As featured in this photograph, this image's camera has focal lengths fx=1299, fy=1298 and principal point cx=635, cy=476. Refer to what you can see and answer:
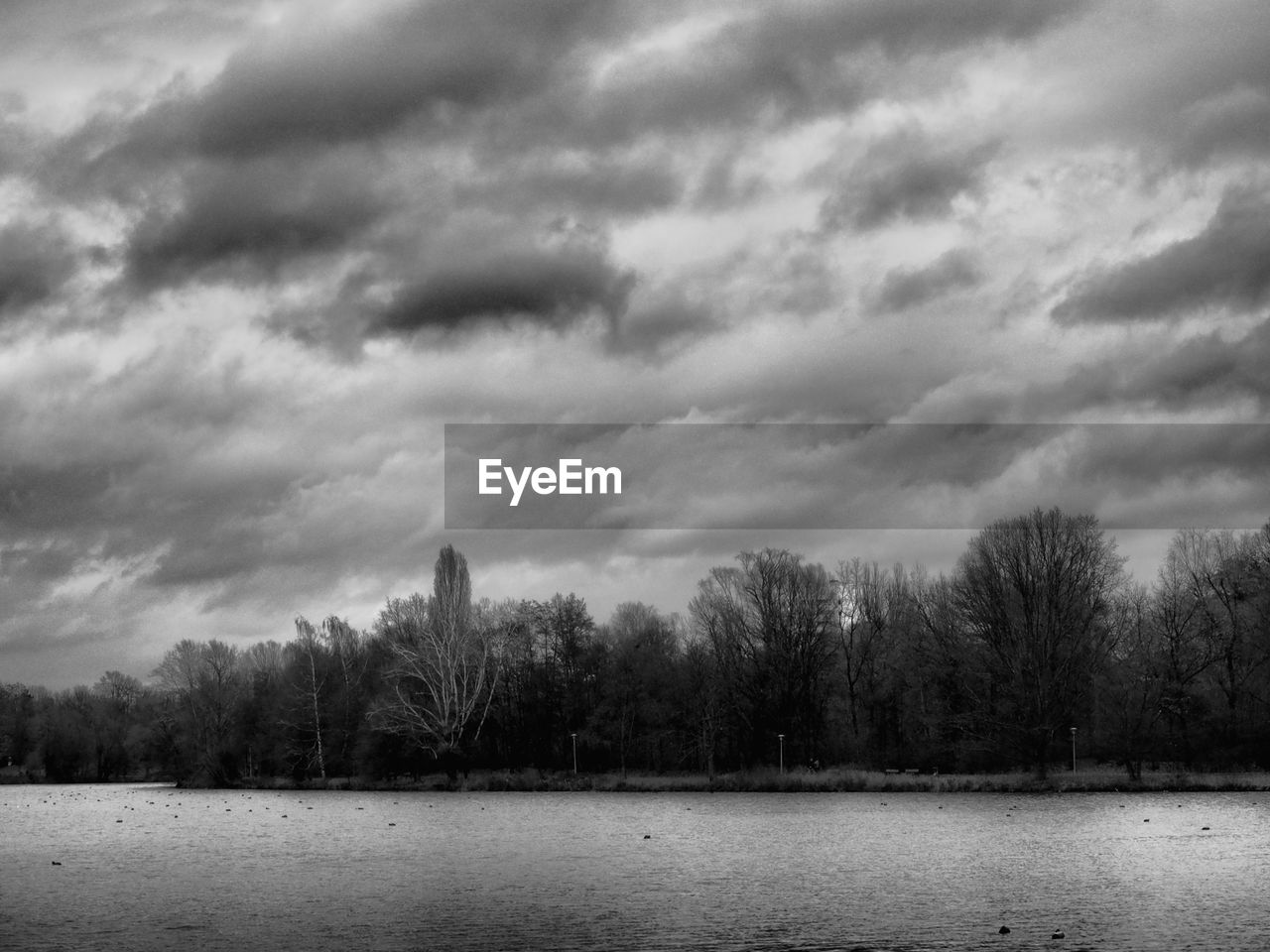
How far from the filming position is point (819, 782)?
89.6 m

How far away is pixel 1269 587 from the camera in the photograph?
8625cm

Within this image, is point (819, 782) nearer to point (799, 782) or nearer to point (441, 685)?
point (799, 782)

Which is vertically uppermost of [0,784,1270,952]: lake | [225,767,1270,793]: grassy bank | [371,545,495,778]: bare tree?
[371,545,495,778]: bare tree

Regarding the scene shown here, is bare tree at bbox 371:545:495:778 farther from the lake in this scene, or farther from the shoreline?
the lake

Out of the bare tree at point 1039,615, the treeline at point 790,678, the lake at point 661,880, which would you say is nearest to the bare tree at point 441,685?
the treeline at point 790,678

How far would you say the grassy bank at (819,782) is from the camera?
79.4 meters

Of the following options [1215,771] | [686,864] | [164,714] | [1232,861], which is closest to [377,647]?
[164,714]

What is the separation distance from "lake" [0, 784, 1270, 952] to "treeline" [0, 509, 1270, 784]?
67.3ft

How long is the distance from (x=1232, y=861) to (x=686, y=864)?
15.8 m

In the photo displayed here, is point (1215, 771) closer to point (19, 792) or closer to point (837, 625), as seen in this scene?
point (837, 625)

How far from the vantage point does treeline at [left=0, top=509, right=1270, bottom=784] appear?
88.8 meters

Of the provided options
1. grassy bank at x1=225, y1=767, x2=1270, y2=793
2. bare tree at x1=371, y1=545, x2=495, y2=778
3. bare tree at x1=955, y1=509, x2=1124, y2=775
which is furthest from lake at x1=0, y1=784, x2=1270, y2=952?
bare tree at x1=371, y1=545, x2=495, y2=778

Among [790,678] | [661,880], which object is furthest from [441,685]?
[661,880]

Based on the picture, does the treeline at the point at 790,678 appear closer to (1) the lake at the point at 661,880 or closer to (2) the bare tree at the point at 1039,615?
(2) the bare tree at the point at 1039,615
